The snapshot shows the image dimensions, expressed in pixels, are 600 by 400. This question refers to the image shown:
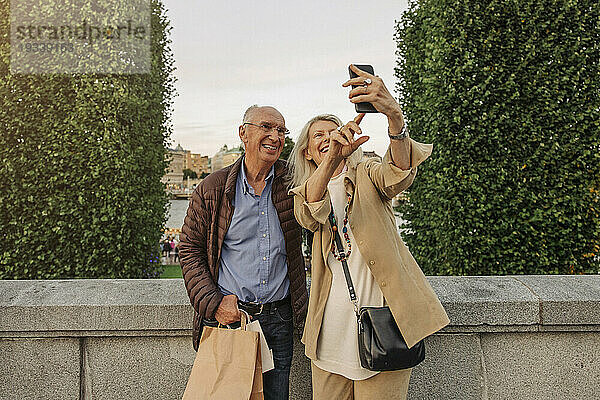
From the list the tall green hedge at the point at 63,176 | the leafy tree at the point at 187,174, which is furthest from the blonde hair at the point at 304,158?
the leafy tree at the point at 187,174

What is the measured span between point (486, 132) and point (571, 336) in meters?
2.60

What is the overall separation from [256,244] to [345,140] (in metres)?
0.79

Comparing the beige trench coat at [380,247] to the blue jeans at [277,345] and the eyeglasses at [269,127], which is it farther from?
the eyeglasses at [269,127]

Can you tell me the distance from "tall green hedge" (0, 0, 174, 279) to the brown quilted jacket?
10.6 feet

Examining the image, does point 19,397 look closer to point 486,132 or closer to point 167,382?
point 167,382

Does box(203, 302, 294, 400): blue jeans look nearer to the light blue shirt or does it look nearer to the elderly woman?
the light blue shirt

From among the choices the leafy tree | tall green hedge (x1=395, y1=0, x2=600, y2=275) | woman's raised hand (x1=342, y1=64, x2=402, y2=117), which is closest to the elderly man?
woman's raised hand (x1=342, y1=64, x2=402, y2=117)

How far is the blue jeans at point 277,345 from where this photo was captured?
2554mm

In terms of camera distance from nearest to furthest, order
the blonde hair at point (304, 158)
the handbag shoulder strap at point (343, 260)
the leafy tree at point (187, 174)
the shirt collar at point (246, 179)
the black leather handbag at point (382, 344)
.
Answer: the black leather handbag at point (382, 344), the handbag shoulder strap at point (343, 260), the blonde hair at point (304, 158), the shirt collar at point (246, 179), the leafy tree at point (187, 174)

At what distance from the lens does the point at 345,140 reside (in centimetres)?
210

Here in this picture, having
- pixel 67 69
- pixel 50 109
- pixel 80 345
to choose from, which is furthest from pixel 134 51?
pixel 80 345

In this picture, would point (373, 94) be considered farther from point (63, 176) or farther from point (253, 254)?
point (63, 176)

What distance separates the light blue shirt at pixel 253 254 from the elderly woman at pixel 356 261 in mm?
Answer: 265

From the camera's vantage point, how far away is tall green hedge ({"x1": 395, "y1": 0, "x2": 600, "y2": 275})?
16.3ft
